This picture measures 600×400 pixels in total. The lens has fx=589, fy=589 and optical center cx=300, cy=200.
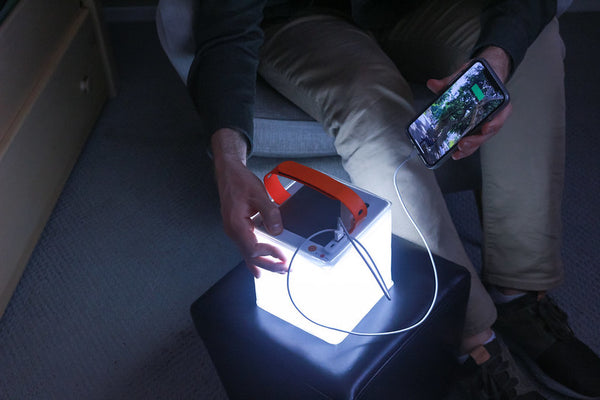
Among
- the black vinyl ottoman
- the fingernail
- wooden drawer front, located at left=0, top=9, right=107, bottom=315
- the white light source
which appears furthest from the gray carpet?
the fingernail

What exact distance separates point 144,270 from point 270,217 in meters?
0.75

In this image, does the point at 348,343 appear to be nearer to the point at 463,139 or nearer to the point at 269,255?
the point at 269,255

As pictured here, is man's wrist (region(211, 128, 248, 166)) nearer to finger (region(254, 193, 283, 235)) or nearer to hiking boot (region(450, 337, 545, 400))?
finger (region(254, 193, 283, 235))

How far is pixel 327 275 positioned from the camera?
69 cm

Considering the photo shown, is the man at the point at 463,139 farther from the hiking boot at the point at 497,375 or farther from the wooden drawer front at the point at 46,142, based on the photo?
the wooden drawer front at the point at 46,142

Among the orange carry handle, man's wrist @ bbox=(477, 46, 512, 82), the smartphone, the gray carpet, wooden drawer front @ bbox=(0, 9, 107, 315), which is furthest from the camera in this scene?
wooden drawer front @ bbox=(0, 9, 107, 315)

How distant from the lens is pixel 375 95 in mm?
1005

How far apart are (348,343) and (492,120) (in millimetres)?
400

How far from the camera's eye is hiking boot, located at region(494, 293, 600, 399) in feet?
3.45

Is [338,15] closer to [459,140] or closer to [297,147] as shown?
[297,147]

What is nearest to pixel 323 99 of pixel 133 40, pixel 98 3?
pixel 98 3

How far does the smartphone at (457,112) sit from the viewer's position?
0.86 m

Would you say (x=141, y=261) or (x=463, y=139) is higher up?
(x=463, y=139)

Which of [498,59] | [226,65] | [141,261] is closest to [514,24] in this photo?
[498,59]
